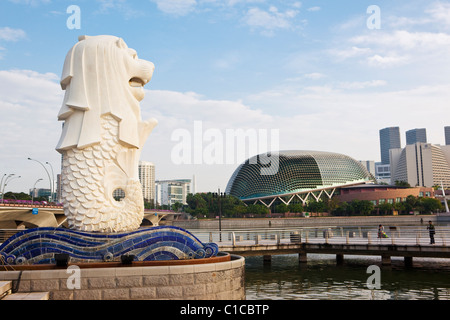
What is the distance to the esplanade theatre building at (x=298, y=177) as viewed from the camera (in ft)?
359

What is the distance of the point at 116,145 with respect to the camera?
1327 centimetres

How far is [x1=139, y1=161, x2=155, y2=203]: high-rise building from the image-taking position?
175 metres

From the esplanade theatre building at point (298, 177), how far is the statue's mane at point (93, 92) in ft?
320

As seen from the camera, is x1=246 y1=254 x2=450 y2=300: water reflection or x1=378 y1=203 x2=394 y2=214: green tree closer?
x1=246 y1=254 x2=450 y2=300: water reflection

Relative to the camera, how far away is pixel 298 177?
362 ft

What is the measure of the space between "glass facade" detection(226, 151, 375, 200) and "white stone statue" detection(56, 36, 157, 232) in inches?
3829

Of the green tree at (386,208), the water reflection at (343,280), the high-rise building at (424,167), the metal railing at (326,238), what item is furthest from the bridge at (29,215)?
the high-rise building at (424,167)

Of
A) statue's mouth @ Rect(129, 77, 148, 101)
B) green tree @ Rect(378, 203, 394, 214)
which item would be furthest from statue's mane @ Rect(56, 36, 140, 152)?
green tree @ Rect(378, 203, 394, 214)

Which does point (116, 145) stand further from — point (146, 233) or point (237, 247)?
point (237, 247)

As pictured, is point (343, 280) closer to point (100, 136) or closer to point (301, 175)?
point (100, 136)

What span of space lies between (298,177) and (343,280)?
92686 mm

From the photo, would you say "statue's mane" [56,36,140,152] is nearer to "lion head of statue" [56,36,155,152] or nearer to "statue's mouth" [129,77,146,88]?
"lion head of statue" [56,36,155,152]
